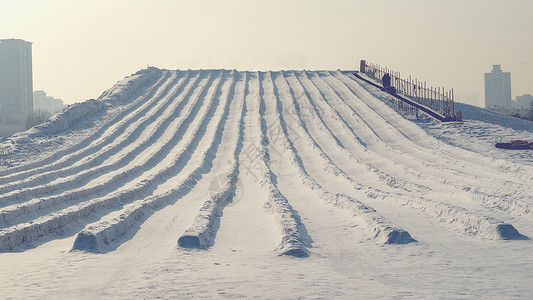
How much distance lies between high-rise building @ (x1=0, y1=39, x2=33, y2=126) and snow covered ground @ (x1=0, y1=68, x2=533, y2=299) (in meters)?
76.5

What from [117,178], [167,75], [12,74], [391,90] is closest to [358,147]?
[117,178]

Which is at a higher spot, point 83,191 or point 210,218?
point 83,191

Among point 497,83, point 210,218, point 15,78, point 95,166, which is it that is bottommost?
point 210,218

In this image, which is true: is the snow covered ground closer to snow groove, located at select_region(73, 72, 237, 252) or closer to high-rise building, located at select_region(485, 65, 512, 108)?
snow groove, located at select_region(73, 72, 237, 252)

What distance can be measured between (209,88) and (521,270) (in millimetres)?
27867

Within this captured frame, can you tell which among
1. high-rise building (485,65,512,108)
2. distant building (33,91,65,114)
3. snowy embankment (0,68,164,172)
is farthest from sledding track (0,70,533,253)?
distant building (33,91,65,114)

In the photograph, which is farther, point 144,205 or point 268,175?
point 268,175

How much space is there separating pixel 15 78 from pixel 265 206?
9524 cm

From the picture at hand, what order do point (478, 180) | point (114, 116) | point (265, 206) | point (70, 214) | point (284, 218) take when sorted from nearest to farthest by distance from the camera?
point (284, 218)
point (70, 214)
point (265, 206)
point (478, 180)
point (114, 116)

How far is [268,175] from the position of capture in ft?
49.4

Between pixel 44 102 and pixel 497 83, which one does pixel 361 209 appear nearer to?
pixel 497 83

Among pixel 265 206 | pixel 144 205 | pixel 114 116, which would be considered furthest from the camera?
pixel 114 116

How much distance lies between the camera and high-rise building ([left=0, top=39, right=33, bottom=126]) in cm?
9631

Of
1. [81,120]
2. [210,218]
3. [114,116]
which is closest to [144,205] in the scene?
[210,218]
